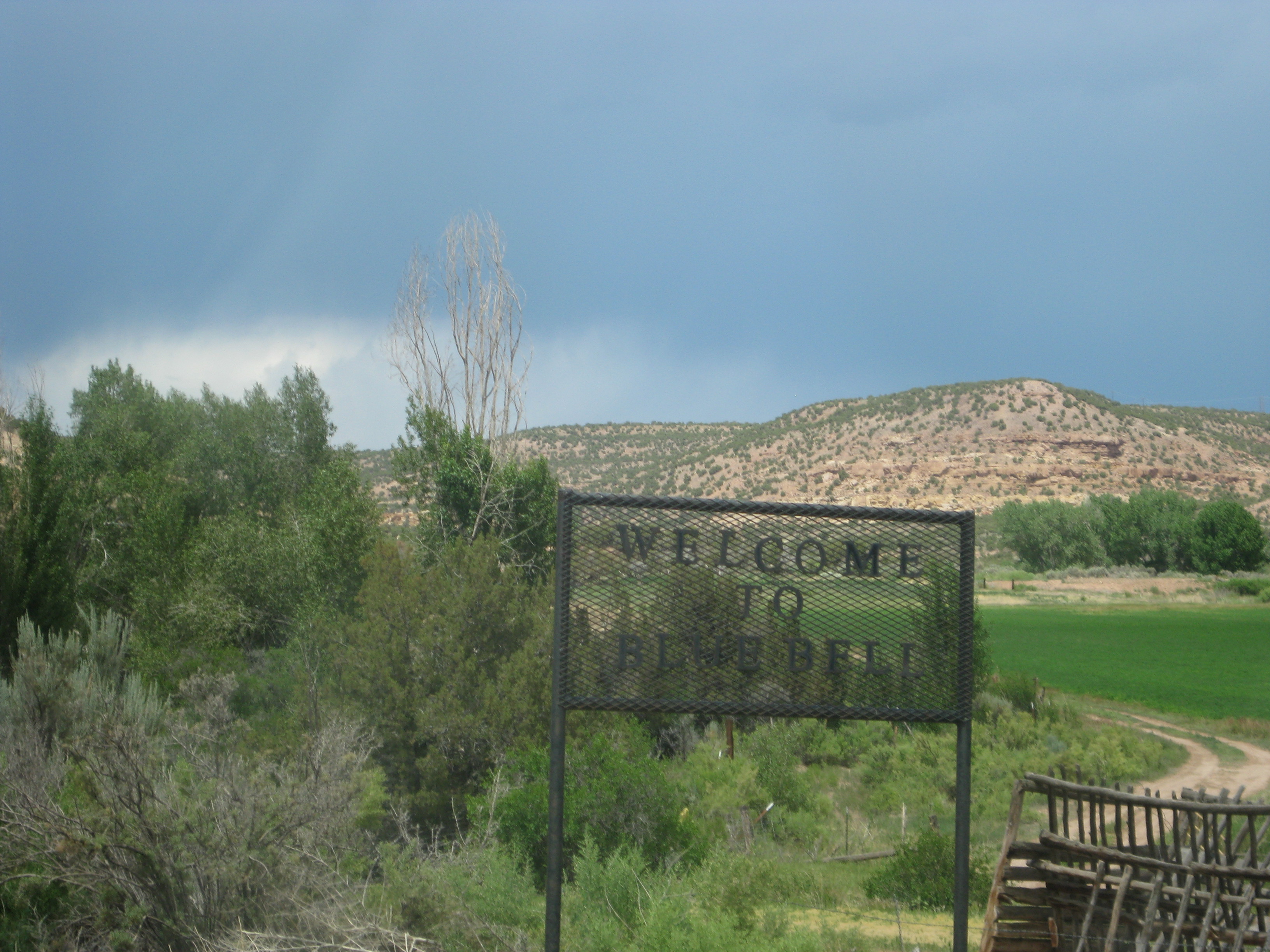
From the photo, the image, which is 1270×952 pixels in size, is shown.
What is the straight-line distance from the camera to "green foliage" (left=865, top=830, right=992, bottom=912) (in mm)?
12188

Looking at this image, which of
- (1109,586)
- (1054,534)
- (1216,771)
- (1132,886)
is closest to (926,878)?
(1132,886)

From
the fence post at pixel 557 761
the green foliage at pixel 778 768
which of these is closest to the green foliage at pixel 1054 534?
the green foliage at pixel 778 768

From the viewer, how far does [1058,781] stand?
6.53 metres

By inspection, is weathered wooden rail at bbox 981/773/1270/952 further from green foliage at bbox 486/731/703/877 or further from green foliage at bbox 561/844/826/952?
green foliage at bbox 486/731/703/877

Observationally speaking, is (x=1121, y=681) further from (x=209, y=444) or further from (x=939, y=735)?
(x=209, y=444)

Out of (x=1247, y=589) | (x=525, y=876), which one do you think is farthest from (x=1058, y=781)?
(x=1247, y=589)

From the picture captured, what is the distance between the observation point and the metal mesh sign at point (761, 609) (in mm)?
4844

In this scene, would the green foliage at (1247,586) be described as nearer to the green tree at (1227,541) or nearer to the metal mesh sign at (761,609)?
the green tree at (1227,541)

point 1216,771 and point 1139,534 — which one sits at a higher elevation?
point 1139,534

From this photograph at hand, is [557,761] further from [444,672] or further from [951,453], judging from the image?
[951,453]

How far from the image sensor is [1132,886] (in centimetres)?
619

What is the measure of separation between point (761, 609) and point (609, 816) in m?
7.78

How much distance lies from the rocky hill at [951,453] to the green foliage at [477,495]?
4105 centimetres

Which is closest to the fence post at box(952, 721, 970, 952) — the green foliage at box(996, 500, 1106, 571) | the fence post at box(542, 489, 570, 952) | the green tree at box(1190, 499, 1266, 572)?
the fence post at box(542, 489, 570, 952)
